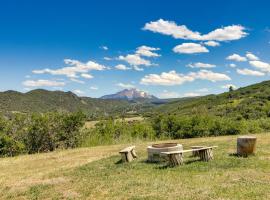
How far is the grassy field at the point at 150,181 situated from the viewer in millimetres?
9844

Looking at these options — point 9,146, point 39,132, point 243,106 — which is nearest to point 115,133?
point 39,132

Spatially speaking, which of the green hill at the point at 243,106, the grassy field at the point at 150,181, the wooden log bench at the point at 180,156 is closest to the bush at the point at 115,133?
the green hill at the point at 243,106

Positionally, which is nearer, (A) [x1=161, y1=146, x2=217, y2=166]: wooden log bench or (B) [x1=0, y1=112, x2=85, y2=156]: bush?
(A) [x1=161, y1=146, x2=217, y2=166]: wooden log bench

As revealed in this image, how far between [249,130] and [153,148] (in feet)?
63.6

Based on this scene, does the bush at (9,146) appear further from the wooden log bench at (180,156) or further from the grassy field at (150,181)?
the wooden log bench at (180,156)

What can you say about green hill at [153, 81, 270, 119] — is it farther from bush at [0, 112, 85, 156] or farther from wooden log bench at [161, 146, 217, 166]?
wooden log bench at [161, 146, 217, 166]

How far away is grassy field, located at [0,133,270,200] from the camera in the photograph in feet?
32.3

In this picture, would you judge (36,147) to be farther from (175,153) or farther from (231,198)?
(231,198)

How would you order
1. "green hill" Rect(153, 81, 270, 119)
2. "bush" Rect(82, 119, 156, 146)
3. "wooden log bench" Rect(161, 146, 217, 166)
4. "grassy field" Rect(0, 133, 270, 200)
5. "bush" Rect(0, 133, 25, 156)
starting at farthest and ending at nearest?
"green hill" Rect(153, 81, 270, 119), "bush" Rect(82, 119, 156, 146), "bush" Rect(0, 133, 25, 156), "wooden log bench" Rect(161, 146, 217, 166), "grassy field" Rect(0, 133, 270, 200)

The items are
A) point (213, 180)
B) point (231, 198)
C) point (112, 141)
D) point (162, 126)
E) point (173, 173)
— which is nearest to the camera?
point (231, 198)

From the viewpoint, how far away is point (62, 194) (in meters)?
11.0

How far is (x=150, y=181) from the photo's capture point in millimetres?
11523

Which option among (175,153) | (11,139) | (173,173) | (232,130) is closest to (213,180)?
(173,173)

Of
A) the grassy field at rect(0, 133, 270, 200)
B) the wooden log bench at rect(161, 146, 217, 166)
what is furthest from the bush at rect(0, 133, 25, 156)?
the wooden log bench at rect(161, 146, 217, 166)
